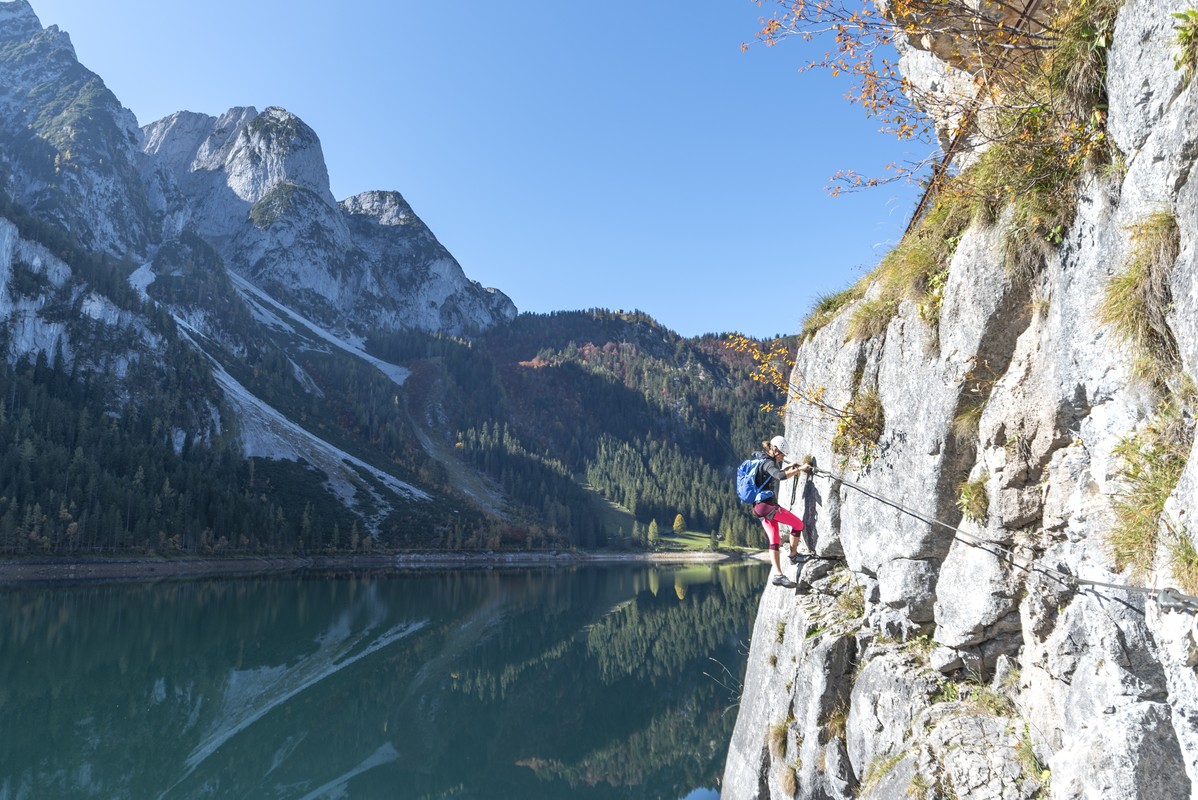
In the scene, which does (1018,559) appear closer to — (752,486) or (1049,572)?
(1049,572)

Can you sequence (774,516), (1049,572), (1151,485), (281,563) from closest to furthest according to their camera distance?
(1151,485) → (1049,572) → (774,516) → (281,563)

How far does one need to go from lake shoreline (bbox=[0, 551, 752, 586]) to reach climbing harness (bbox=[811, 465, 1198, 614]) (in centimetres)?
10054

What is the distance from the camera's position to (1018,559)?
6.14 m

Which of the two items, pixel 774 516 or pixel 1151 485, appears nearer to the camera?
pixel 1151 485

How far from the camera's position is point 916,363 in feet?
26.2

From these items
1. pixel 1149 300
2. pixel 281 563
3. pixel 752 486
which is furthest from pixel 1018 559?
pixel 281 563

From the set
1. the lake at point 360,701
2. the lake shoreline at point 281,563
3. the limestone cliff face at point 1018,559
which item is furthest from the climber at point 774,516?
the lake shoreline at point 281,563

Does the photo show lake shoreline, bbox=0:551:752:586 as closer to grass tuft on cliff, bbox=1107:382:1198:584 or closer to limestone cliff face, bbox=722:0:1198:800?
limestone cliff face, bbox=722:0:1198:800

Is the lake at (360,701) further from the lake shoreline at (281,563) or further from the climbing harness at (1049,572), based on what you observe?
the lake shoreline at (281,563)

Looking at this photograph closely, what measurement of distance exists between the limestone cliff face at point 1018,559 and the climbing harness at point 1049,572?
0.11 feet

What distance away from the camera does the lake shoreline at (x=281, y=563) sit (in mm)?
85625

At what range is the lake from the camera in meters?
23.4

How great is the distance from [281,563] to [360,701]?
296ft

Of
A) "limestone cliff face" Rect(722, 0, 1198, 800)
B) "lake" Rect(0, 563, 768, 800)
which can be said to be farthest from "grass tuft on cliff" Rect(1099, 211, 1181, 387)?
"lake" Rect(0, 563, 768, 800)
